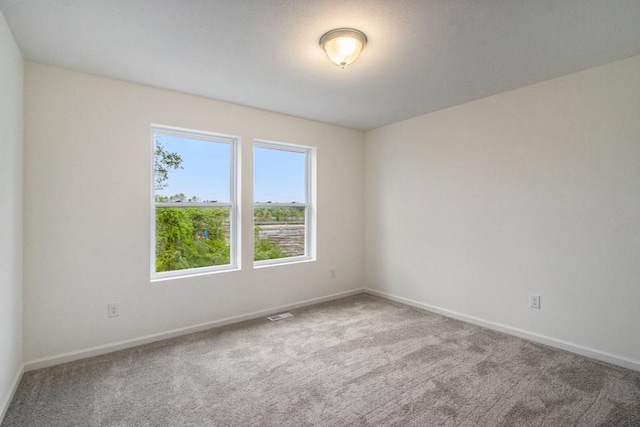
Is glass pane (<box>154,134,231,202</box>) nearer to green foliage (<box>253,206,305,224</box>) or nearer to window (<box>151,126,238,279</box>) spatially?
window (<box>151,126,238,279</box>)

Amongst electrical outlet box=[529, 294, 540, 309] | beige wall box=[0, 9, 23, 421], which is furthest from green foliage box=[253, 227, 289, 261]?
electrical outlet box=[529, 294, 540, 309]

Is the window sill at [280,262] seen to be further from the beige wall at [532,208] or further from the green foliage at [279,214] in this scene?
the beige wall at [532,208]

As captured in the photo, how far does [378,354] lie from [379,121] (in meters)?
2.89

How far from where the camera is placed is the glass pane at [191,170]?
10.7 feet

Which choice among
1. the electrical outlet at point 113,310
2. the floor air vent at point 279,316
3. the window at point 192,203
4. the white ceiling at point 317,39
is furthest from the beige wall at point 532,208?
the electrical outlet at point 113,310

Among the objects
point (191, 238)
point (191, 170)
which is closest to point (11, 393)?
point (191, 238)

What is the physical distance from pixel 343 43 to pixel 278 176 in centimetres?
220

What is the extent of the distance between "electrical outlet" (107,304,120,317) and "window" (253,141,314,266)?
1446mm

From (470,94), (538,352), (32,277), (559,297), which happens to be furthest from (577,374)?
(32,277)

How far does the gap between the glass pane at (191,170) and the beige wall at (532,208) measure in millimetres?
2254

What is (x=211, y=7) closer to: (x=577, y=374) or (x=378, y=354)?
(x=378, y=354)

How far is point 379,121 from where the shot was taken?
4.28 metres

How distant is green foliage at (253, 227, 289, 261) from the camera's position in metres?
3.88

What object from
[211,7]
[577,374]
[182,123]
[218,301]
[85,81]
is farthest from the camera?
[218,301]
